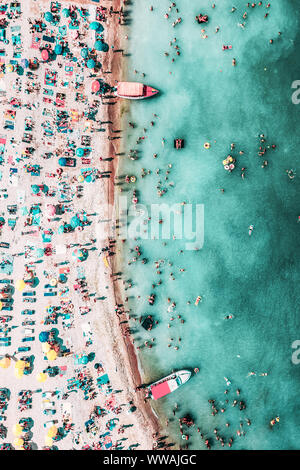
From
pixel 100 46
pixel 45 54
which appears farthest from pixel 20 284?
pixel 100 46

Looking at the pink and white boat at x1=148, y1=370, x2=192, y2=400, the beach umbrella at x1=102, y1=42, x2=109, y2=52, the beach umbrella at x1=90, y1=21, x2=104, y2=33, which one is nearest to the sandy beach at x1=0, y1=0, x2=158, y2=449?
the beach umbrella at x1=102, y1=42, x2=109, y2=52

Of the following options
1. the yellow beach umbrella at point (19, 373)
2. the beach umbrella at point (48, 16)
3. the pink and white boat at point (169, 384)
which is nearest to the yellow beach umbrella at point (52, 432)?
the yellow beach umbrella at point (19, 373)

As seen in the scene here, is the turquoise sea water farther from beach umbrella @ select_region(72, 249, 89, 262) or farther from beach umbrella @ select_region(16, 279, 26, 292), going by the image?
beach umbrella @ select_region(16, 279, 26, 292)

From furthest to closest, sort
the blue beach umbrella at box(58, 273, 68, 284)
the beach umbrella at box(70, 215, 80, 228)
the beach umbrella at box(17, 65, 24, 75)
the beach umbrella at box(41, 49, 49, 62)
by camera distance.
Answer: the blue beach umbrella at box(58, 273, 68, 284) → the beach umbrella at box(70, 215, 80, 228) → the beach umbrella at box(17, 65, 24, 75) → the beach umbrella at box(41, 49, 49, 62)

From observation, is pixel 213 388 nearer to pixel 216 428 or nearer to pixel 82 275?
pixel 216 428
